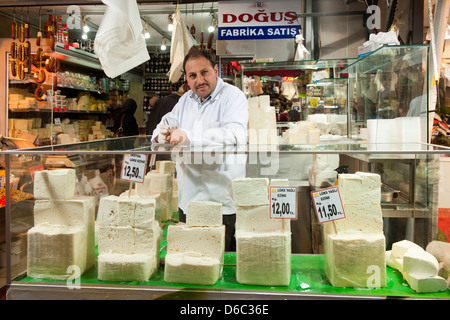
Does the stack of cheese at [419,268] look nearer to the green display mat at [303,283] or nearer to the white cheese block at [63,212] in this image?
the green display mat at [303,283]

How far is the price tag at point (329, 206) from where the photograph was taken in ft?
4.68

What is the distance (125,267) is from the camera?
1.48m

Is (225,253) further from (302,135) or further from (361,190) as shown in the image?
(302,135)

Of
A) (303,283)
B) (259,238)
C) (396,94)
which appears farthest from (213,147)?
(396,94)

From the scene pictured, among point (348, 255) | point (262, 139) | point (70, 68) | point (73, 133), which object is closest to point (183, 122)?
point (262, 139)

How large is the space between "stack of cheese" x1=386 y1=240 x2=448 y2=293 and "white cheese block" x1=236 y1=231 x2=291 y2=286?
45cm

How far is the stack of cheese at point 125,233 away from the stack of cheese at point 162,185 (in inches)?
7.0

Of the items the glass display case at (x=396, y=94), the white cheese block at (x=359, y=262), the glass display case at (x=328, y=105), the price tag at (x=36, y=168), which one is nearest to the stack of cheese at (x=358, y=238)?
the white cheese block at (x=359, y=262)

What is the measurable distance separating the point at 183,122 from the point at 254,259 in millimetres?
1298

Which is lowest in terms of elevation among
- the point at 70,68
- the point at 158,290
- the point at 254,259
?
the point at 158,290

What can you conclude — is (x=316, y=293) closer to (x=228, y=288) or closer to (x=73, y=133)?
(x=228, y=288)

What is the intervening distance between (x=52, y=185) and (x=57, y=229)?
0.18 m

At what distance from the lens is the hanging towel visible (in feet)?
6.21

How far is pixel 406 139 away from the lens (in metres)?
1.86
